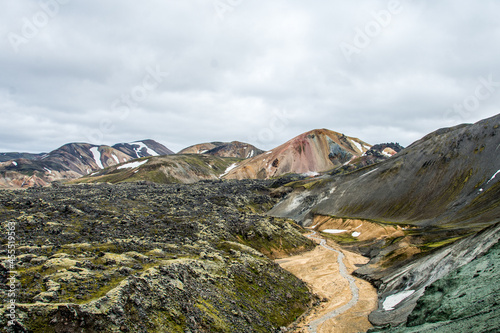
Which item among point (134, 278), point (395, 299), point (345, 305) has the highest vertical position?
point (134, 278)

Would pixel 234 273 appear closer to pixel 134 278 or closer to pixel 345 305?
pixel 134 278

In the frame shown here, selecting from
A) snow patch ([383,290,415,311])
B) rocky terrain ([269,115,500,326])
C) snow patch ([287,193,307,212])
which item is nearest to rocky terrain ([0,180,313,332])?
snow patch ([383,290,415,311])

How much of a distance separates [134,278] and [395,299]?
38.5 m

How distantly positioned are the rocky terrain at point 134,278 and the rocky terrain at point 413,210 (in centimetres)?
1807

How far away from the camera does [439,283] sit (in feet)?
110

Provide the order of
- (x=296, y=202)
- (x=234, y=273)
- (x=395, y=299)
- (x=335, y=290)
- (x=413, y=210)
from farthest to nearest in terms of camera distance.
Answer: (x=296, y=202), (x=413, y=210), (x=335, y=290), (x=395, y=299), (x=234, y=273)

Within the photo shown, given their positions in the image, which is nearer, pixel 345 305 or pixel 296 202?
pixel 345 305

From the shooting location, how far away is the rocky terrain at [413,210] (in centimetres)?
4462

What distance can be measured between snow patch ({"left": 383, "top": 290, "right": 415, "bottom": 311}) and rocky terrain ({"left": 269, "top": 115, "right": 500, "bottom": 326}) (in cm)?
25

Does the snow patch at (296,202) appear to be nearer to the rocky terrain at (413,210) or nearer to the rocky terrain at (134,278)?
the rocky terrain at (413,210)

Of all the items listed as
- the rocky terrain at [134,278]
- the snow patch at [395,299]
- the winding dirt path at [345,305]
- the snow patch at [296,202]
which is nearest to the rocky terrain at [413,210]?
the snow patch at [395,299]

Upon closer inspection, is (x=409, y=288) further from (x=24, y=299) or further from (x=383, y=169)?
(x=383, y=169)

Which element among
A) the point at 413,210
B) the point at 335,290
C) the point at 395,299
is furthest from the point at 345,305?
the point at 413,210

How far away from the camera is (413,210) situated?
116750 millimetres
